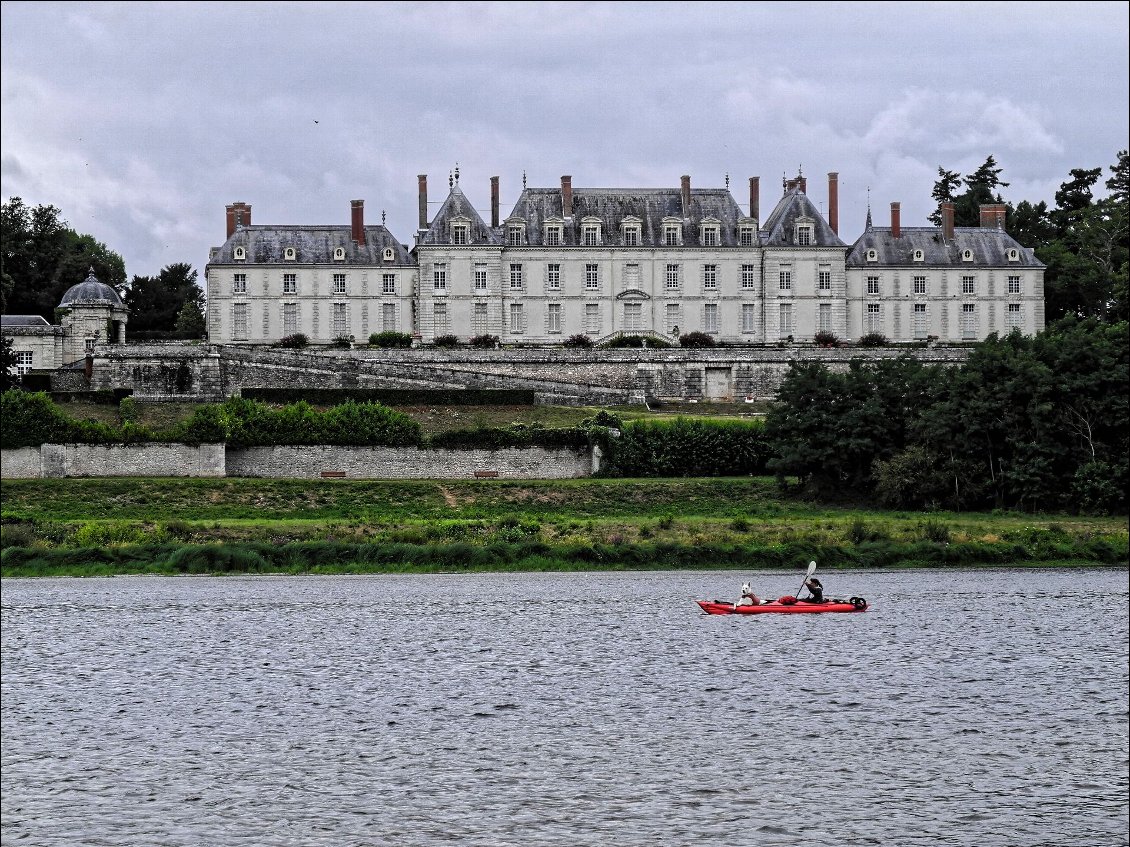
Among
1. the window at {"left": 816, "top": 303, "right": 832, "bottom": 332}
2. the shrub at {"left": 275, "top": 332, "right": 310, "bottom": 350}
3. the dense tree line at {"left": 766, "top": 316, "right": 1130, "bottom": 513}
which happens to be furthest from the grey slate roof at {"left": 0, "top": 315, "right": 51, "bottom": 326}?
the dense tree line at {"left": 766, "top": 316, "right": 1130, "bottom": 513}

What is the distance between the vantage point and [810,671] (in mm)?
22109

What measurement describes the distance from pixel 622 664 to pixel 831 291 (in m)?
48.1

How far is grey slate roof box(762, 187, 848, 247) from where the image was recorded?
68.7 metres

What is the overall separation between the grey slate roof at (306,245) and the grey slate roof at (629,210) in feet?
18.2

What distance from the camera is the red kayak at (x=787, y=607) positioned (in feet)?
83.1

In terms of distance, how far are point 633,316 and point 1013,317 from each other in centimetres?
1559

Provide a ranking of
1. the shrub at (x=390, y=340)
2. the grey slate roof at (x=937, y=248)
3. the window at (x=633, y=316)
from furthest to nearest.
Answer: the grey slate roof at (x=937, y=248) → the window at (x=633, y=316) → the shrub at (x=390, y=340)

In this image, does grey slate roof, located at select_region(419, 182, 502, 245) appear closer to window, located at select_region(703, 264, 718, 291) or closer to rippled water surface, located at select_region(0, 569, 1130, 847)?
window, located at select_region(703, 264, 718, 291)

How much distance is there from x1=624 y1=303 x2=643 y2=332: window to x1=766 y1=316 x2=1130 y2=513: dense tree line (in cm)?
2647

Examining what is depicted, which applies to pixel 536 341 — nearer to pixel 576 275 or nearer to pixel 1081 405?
pixel 576 275

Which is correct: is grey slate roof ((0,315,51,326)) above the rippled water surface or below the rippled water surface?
above

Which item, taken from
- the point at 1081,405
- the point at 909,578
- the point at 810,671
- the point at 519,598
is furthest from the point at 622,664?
the point at 1081,405

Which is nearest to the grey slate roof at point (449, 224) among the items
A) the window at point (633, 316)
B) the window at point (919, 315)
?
the window at point (633, 316)

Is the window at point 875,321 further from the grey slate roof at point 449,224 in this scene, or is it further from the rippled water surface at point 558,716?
the rippled water surface at point 558,716
